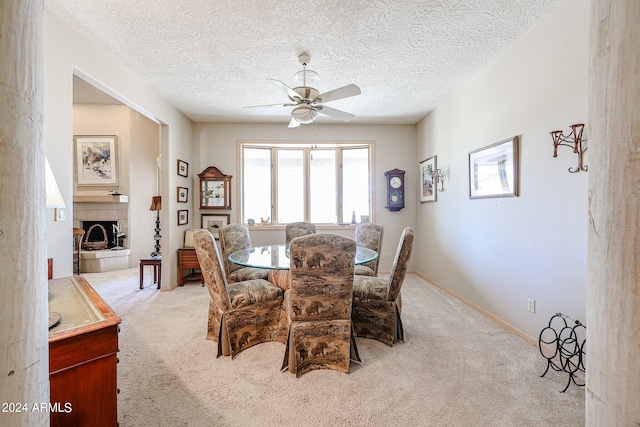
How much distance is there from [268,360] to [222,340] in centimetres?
40

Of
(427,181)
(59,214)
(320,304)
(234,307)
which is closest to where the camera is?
(320,304)

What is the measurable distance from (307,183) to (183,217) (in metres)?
2.11

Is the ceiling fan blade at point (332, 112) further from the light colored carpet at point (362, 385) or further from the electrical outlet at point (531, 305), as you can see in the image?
the electrical outlet at point (531, 305)

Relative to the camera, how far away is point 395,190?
16.0 feet

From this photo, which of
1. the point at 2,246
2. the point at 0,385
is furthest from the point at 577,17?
the point at 0,385

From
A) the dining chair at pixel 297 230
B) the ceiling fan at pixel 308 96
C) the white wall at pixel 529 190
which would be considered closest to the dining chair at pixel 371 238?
the dining chair at pixel 297 230

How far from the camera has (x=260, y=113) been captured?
4387 millimetres

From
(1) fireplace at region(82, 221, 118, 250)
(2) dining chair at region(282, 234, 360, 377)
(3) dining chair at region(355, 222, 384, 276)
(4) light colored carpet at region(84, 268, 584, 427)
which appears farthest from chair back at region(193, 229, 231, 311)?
(1) fireplace at region(82, 221, 118, 250)

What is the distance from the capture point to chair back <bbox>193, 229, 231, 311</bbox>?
2174 mm

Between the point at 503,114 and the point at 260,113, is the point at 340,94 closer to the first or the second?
the point at 503,114

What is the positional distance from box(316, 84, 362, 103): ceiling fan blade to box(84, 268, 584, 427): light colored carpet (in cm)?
218

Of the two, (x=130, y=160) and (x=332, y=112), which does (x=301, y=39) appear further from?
(x=130, y=160)

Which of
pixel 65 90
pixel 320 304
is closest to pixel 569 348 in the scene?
pixel 320 304

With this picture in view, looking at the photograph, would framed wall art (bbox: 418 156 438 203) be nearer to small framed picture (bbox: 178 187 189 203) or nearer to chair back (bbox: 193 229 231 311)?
chair back (bbox: 193 229 231 311)
